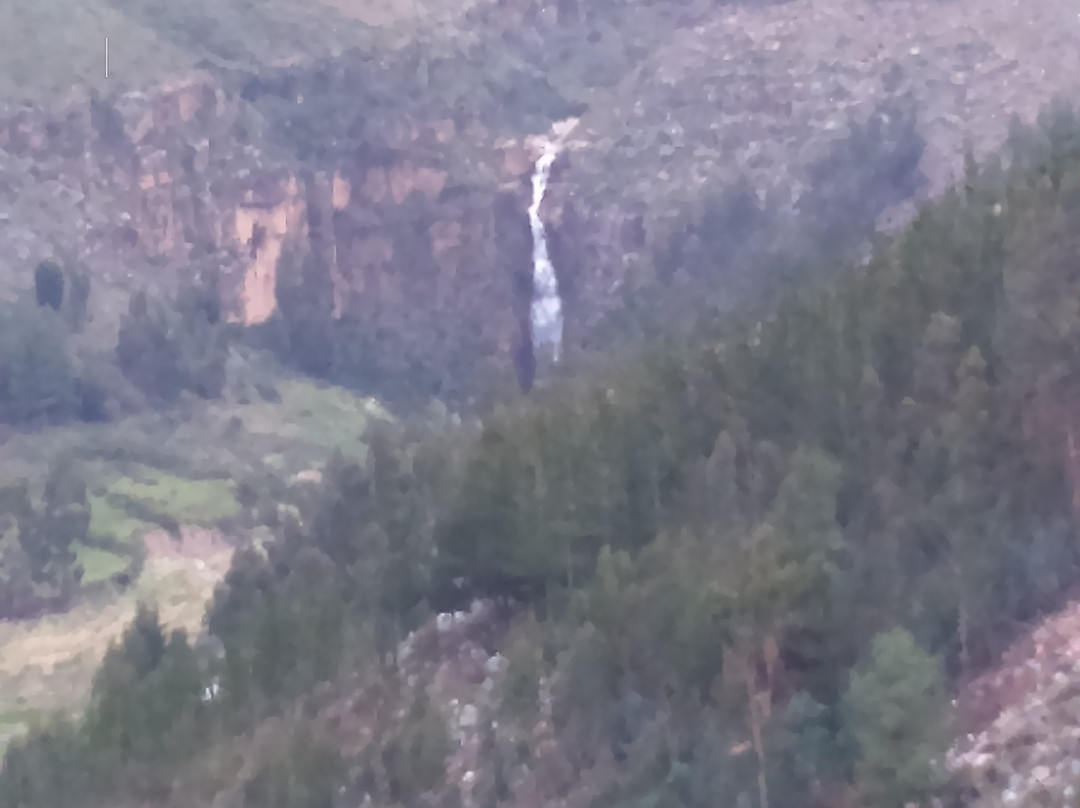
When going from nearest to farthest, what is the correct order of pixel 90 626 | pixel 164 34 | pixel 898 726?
pixel 898 726 → pixel 90 626 → pixel 164 34

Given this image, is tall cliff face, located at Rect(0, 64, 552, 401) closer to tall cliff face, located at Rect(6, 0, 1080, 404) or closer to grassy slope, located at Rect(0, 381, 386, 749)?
tall cliff face, located at Rect(6, 0, 1080, 404)

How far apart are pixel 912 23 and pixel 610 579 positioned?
191 ft

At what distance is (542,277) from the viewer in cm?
6400

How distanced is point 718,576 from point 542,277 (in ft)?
176

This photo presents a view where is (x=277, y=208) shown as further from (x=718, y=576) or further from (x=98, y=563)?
(x=718, y=576)

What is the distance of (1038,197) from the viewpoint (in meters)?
14.1

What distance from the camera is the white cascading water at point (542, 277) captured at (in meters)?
60.6

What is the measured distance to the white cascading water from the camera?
6056 cm

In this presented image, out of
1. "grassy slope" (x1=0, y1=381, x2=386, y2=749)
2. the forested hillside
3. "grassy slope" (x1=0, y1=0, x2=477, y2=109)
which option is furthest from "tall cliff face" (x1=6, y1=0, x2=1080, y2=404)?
the forested hillside

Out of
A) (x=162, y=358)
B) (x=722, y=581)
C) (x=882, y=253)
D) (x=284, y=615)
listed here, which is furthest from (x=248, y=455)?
(x=722, y=581)

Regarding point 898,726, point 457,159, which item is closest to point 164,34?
point 457,159

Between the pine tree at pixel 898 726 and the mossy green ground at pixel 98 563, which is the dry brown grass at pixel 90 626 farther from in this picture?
the pine tree at pixel 898 726

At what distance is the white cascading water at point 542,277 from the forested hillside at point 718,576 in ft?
134

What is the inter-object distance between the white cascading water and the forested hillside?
134 feet
